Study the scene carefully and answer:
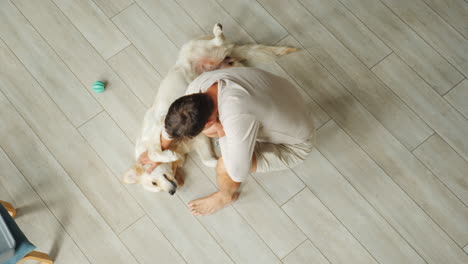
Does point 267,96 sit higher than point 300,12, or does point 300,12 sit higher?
point 300,12

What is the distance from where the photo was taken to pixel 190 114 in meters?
1.34

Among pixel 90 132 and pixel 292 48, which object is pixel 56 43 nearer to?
pixel 90 132

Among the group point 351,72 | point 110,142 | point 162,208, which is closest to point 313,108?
point 351,72

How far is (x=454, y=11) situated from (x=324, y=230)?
4.64 ft

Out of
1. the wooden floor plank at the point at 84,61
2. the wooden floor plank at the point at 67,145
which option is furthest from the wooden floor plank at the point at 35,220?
the wooden floor plank at the point at 84,61

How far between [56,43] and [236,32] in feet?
3.32

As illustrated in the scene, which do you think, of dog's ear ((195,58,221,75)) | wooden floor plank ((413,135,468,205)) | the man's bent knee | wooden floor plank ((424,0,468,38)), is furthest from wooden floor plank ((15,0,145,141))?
wooden floor plank ((424,0,468,38))

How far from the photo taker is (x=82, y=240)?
1.93 meters

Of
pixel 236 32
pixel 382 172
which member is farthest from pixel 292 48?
pixel 382 172

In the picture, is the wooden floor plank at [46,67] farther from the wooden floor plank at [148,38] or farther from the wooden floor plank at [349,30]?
the wooden floor plank at [349,30]

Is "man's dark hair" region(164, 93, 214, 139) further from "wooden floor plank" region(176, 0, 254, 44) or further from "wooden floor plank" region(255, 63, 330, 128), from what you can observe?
"wooden floor plank" region(176, 0, 254, 44)

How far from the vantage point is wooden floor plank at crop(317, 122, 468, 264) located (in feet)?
6.03

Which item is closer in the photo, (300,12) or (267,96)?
(267,96)

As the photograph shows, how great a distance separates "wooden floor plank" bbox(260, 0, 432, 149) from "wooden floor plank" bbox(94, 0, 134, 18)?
80 cm
